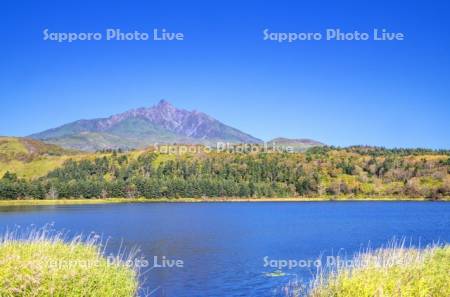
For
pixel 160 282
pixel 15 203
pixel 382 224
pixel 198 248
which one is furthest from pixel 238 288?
pixel 15 203

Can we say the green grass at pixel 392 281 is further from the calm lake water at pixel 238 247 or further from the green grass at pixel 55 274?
the calm lake water at pixel 238 247

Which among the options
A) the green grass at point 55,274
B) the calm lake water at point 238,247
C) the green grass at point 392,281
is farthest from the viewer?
the calm lake water at point 238,247

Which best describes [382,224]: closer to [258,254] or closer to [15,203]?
[258,254]

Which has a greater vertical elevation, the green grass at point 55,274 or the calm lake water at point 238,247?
the green grass at point 55,274

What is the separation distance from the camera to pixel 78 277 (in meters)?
22.2

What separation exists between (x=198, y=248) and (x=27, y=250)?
110ft

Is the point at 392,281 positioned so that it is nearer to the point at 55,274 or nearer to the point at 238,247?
the point at 55,274

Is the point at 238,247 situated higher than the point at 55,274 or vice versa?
the point at 55,274

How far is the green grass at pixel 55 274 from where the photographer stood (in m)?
20.3

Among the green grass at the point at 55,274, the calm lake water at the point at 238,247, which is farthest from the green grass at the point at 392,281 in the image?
the calm lake water at the point at 238,247

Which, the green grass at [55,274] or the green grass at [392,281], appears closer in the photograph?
the green grass at [55,274]

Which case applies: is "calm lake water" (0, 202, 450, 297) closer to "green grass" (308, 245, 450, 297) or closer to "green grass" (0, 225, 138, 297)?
"green grass" (0, 225, 138, 297)

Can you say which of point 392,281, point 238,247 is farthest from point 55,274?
point 238,247

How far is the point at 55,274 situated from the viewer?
21.2m
